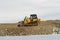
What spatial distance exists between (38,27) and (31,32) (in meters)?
1.20

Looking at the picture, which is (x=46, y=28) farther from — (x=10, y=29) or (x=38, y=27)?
(x=10, y=29)

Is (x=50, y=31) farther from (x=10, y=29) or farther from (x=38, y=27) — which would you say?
(x=10, y=29)

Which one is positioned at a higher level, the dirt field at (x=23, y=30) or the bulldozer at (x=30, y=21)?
the bulldozer at (x=30, y=21)

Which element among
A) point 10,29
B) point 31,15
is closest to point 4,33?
point 10,29

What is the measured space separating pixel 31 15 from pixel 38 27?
1.93 meters

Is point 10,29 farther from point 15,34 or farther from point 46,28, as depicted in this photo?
point 46,28

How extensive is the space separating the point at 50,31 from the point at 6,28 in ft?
17.9

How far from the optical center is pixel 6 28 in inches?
1900

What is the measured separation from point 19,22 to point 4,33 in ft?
7.49

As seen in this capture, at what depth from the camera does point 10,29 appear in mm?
47969

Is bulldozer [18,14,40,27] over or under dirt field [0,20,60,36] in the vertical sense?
over

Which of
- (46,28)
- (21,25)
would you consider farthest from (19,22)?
(46,28)

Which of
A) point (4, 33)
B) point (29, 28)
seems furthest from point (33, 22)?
point (4, 33)

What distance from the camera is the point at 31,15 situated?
155ft
